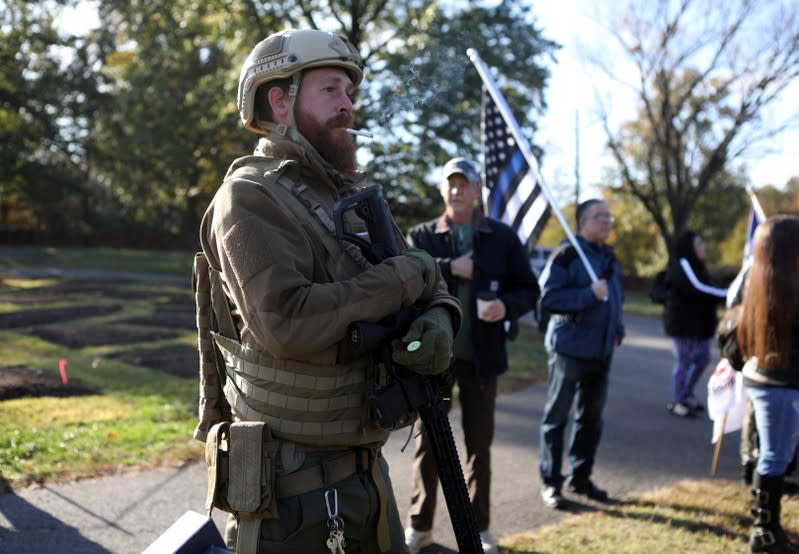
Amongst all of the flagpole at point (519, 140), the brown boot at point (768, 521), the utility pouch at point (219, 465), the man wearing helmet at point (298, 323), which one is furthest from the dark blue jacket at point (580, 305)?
the utility pouch at point (219, 465)

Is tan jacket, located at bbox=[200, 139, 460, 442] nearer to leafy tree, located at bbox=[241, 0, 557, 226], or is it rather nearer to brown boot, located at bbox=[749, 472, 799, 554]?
brown boot, located at bbox=[749, 472, 799, 554]

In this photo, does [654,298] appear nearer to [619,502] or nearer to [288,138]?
[619,502]

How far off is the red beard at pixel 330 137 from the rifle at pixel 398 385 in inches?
6.2

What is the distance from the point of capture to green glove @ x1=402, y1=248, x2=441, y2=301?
233 cm

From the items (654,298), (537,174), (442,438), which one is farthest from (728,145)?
(442,438)

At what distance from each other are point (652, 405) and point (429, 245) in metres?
5.17

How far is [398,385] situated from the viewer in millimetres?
2264

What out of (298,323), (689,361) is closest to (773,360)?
(298,323)

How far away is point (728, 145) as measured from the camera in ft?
86.8

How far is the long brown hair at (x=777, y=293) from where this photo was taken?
4246 millimetres

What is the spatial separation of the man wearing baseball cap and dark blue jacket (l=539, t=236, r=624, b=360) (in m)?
0.79

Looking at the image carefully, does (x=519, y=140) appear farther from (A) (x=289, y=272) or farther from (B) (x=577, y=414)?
(A) (x=289, y=272)

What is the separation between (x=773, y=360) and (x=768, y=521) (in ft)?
3.27

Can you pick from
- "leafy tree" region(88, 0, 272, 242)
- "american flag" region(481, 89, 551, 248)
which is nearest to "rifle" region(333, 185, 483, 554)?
"american flag" region(481, 89, 551, 248)
